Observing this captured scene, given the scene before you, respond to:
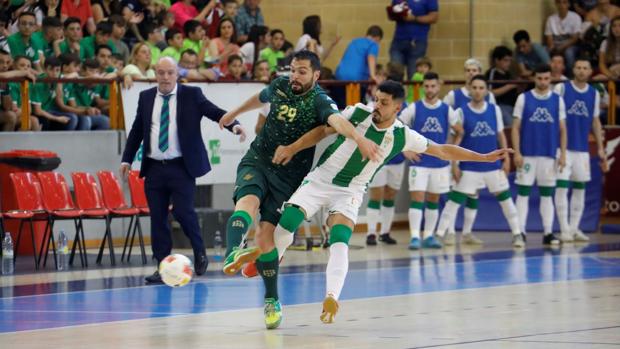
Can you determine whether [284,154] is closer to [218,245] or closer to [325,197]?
[325,197]

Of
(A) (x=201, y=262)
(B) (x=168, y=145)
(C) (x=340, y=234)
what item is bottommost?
(A) (x=201, y=262)

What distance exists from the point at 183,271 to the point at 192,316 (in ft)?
2.67

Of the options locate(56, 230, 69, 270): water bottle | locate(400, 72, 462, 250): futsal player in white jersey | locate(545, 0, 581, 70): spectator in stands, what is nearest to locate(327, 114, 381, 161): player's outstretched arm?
locate(56, 230, 69, 270): water bottle

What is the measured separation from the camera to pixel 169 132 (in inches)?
598

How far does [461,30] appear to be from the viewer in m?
26.1

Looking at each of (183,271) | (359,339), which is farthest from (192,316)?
(359,339)

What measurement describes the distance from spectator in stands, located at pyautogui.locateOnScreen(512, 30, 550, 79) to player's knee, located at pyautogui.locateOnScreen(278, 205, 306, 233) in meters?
14.7

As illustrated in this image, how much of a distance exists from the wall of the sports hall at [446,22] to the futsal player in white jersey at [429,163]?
224 inches

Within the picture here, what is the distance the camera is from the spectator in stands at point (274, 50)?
2262 centimetres

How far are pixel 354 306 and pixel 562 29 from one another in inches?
570

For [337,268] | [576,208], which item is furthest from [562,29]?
[337,268]

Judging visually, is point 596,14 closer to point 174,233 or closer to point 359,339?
point 174,233

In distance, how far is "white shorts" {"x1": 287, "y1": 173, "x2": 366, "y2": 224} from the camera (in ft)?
36.8

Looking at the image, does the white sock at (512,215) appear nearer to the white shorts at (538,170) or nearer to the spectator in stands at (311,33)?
the white shorts at (538,170)
